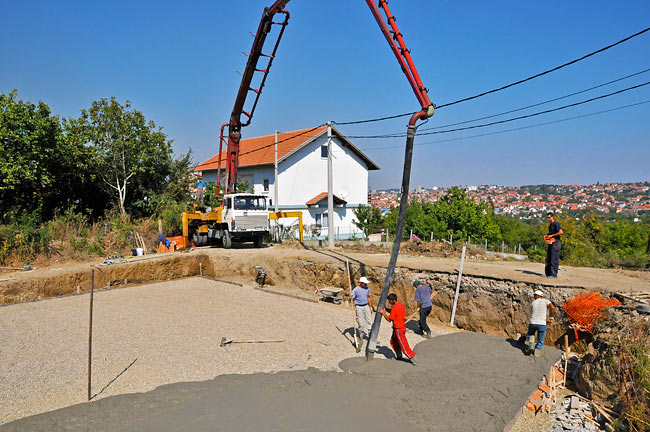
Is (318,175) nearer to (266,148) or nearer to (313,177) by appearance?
(313,177)

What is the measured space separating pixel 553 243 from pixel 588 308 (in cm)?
207

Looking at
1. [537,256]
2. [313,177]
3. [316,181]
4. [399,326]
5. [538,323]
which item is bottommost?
[399,326]

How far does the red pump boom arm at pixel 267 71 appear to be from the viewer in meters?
9.48

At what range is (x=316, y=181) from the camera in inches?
1161

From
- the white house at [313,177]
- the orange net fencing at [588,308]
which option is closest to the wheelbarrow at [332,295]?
the orange net fencing at [588,308]

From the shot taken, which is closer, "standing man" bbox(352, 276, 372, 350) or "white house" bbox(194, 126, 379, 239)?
"standing man" bbox(352, 276, 372, 350)

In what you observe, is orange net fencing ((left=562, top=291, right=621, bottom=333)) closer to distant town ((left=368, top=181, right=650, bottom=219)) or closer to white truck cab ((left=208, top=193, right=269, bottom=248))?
white truck cab ((left=208, top=193, right=269, bottom=248))

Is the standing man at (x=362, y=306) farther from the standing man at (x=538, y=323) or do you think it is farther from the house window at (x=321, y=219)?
the house window at (x=321, y=219)

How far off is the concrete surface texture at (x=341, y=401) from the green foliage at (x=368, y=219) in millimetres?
Result: 20631

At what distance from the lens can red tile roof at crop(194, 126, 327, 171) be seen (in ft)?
Result: 93.9

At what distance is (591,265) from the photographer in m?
15.0

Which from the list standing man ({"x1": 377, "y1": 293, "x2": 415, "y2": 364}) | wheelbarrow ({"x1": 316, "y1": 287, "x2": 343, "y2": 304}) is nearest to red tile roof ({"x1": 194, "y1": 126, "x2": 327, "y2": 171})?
wheelbarrow ({"x1": 316, "y1": 287, "x2": 343, "y2": 304})

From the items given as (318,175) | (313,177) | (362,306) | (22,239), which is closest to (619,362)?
(362,306)

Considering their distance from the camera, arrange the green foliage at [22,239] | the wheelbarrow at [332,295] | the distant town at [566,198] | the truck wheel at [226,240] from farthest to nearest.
Result: the distant town at [566,198] < the truck wheel at [226,240] < the green foliage at [22,239] < the wheelbarrow at [332,295]
